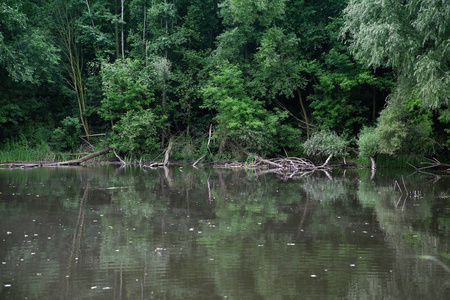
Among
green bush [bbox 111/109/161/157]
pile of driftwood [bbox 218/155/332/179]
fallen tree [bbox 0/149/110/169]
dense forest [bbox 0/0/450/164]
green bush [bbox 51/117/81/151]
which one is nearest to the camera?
pile of driftwood [bbox 218/155/332/179]

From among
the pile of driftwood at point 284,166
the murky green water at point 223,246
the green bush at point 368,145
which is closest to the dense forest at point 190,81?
the green bush at point 368,145

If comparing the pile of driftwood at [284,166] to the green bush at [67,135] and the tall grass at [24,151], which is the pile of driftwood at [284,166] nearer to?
the green bush at [67,135]

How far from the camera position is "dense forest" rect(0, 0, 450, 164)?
88.6ft

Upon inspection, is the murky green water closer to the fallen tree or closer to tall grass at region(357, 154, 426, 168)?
tall grass at region(357, 154, 426, 168)

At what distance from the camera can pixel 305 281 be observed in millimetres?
5293

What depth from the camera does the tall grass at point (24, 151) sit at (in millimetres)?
26372

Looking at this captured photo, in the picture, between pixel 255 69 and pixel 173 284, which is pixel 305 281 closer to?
pixel 173 284

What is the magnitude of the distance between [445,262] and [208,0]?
29.1 meters

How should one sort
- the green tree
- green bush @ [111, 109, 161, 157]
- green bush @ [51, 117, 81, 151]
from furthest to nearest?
green bush @ [51, 117, 81, 151] → green bush @ [111, 109, 161, 157] → the green tree

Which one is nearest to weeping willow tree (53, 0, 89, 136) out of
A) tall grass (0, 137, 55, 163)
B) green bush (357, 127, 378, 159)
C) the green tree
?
tall grass (0, 137, 55, 163)

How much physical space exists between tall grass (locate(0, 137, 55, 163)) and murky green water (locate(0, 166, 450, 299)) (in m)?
15.0

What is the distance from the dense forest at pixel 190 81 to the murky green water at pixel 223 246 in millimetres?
14192

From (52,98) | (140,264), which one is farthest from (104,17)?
(140,264)

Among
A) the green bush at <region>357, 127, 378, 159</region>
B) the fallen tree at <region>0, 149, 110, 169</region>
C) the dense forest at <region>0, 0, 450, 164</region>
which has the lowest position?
the fallen tree at <region>0, 149, 110, 169</region>
